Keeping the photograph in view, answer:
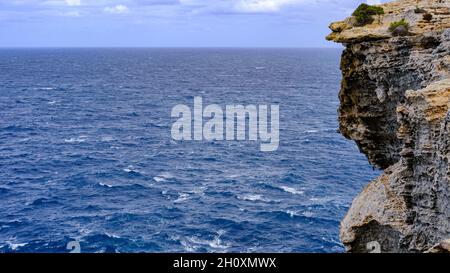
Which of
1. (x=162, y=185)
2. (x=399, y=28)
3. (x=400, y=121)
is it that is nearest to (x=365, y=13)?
(x=399, y=28)

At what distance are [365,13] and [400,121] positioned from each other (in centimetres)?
1187

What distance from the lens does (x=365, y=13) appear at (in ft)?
110

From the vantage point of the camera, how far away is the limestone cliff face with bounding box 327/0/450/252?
22516 mm

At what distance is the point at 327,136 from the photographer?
104938 mm

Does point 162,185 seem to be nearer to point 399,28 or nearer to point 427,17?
point 399,28

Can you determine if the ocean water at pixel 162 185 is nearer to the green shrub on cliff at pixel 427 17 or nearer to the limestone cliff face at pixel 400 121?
the limestone cliff face at pixel 400 121

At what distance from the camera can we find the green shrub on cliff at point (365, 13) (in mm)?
33406

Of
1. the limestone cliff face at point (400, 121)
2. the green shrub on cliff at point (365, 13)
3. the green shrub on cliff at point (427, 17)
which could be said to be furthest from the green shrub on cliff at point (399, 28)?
the green shrub on cliff at point (365, 13)

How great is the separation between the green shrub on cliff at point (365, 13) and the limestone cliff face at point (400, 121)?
1.63 feet

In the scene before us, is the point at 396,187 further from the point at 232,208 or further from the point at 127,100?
the point at 127,100

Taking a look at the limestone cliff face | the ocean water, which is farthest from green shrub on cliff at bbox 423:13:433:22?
the ocean water

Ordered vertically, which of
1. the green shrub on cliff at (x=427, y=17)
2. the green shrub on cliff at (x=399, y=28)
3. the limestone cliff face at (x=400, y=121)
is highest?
the green shrub on cliff at (x=427, y=17)
